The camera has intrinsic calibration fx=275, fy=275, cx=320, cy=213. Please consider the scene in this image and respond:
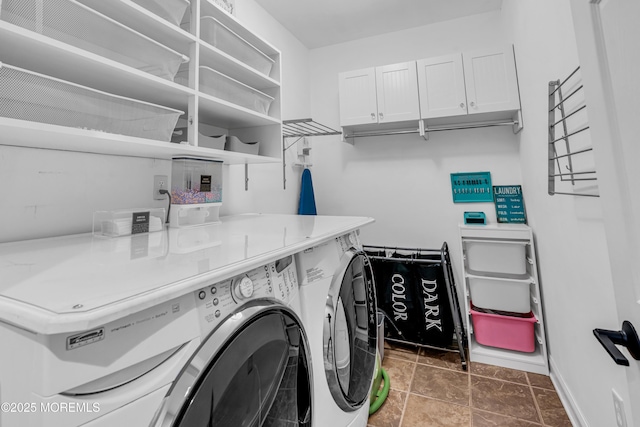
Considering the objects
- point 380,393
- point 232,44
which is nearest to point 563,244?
point 380,393

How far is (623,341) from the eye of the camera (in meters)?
0.65

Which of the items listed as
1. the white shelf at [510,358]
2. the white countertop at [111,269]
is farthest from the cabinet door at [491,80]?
the white countertop at [111,269]

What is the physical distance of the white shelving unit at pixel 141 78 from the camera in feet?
2.61

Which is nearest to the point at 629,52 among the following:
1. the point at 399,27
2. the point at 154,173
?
the point at 154,173

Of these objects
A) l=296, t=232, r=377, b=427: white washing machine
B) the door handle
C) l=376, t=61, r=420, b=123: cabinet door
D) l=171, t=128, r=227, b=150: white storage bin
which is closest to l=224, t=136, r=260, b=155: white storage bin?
l=171, t=128, r=227, b=150: white storage bin

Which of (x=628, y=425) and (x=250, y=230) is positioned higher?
(x=250, y=230)

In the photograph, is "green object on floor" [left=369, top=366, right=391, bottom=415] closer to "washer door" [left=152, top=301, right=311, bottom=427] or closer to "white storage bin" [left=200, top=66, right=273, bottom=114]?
"washer door" [left=152, top=301, right=311, bottom=427]

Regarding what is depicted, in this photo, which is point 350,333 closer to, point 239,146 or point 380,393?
point 380,393

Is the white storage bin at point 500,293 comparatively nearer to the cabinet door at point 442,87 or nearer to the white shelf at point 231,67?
the cabinet door at point 442,87

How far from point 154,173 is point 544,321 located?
8.90 ft

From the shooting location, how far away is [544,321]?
198 centimetres

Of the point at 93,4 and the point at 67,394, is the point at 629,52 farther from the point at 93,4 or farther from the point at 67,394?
the point at 93,4

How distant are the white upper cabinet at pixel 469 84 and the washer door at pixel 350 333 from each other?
5.19 ft

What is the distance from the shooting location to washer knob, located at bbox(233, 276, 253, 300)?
70cm
